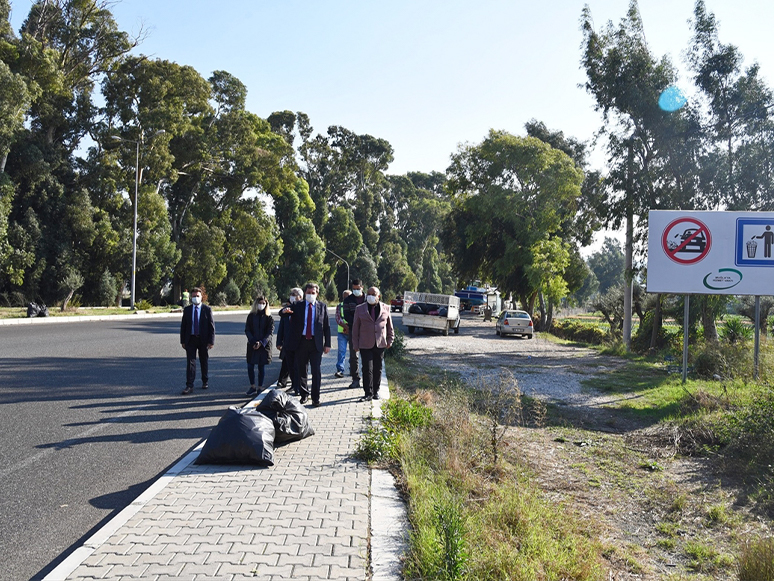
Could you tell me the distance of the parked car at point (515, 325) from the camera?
35.0 meters

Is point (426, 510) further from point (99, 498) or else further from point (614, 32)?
point (614, 32)

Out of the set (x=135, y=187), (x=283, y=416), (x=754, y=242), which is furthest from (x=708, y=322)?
(x=135, y=187)

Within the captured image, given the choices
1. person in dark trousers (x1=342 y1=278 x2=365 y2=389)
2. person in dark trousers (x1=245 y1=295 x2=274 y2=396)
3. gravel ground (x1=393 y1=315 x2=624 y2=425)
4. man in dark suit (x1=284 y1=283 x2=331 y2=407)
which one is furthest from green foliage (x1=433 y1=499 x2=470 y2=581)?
person in dark trousers (x1=342 y1=278 x2=365 y2=389)

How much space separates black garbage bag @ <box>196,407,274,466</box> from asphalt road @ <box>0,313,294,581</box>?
57 centimetres

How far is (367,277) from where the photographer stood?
83.2 meters

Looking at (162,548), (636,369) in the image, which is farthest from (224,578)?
(636,369)

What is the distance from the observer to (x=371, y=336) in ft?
34.2

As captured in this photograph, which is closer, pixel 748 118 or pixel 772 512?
pixel 772 512

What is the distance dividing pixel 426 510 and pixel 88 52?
41361mm

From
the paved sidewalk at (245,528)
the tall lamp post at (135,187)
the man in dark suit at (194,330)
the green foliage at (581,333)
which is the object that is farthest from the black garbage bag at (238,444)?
the tall lamp post at (135,187)

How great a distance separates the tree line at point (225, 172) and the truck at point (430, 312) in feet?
23.1

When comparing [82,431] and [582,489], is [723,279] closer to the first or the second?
[582,489]

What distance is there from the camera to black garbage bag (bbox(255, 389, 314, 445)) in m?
7.24

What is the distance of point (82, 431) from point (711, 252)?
15675mm
